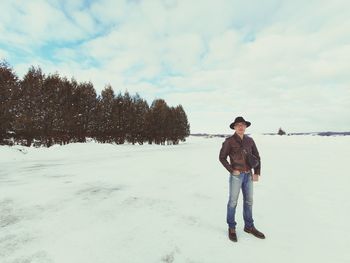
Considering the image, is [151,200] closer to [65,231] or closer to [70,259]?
[65,231]

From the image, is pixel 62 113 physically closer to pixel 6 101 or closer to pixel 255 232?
pixel 6 101

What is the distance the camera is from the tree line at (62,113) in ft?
73.1

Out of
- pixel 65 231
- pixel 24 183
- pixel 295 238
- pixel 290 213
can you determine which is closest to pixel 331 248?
pixel 295 238

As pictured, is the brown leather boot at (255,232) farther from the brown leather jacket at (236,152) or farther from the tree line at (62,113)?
the tree line at (62,113)

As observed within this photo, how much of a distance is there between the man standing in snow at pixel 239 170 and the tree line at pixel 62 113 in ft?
71.4

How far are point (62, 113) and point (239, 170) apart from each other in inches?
987

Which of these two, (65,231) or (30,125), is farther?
(30,125)

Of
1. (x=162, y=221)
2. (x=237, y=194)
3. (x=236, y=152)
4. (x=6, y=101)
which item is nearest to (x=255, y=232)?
(x=237, y=194)

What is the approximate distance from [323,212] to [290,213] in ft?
2.61

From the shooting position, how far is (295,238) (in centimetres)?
479

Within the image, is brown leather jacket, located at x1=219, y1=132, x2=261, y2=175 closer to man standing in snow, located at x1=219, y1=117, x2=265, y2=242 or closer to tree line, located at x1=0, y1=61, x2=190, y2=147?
man standing in snow, located at x1=219, y1=117, x2=265, y2=242

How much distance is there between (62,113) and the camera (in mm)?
26469

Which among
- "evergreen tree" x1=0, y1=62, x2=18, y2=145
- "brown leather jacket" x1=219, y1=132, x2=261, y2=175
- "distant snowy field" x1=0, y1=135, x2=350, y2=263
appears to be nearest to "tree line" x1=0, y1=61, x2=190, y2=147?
"evergreen tree" x1=0, y1=62, x2=18, y2=145

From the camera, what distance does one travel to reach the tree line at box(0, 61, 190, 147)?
22.3 m
